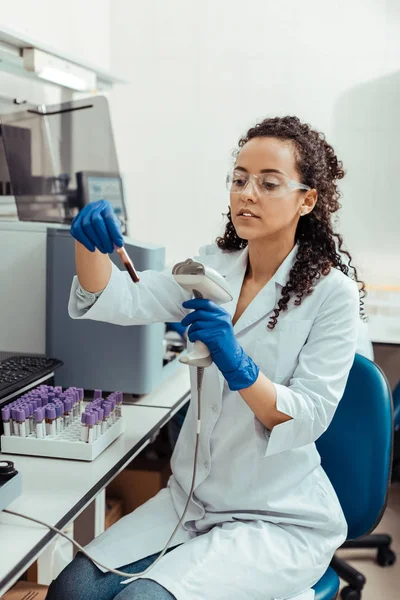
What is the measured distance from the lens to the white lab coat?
1.12 metres

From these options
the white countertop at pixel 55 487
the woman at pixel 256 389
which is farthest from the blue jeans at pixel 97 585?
the white countertop at pixel 55 487

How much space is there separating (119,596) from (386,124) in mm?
2394

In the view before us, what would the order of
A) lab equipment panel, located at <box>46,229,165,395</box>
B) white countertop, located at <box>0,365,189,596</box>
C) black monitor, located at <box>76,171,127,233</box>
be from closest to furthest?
white countertop, located at <box>0,365,189,596</box> → lab equipment panel, located at <box>46,229,165,395</box> → black monitor, located at <box>76,171,127,233</box>

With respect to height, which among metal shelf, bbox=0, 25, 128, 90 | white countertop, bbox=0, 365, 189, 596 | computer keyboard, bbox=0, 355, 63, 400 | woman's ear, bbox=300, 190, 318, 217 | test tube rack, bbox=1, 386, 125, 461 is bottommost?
white countertop, bbox=0, 365, 189, 596

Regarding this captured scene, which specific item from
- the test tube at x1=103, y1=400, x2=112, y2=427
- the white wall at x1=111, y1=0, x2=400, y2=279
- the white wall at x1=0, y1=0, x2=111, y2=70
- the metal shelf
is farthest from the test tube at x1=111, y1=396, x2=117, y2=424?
the white wall at x1=111, y1=0, x2=400, y2=279

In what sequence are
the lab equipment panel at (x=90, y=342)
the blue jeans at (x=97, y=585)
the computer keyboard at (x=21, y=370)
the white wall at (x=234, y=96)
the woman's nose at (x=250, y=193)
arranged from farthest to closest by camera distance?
the white wall at (x=234, y=96) < the lab equipment panel at (x=90, y=342) < the computer keyboard at (x=21, y=370) < the woman's nose at (x=250, y=193) < the blue jeans at (x=97, y=585)

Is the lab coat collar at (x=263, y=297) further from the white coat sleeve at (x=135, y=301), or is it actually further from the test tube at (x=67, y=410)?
the test tube at (x=67, y=410)

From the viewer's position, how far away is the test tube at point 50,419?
4.22 feet

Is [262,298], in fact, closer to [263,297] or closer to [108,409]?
[263,297]

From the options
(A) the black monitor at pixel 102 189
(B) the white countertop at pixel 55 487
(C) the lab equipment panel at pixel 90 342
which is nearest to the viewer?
(B) the white countertop at pixel 55 487

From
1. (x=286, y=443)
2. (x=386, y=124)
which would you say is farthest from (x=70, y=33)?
(x=286, y=443)

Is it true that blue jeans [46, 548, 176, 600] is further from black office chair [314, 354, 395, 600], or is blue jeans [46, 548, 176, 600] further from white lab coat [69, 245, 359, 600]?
black office chair [314, 354, 395, 600]

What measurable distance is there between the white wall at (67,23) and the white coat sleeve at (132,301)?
1103 millimetres

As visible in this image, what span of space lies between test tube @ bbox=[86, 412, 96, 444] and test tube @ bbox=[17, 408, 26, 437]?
0.13 metres
